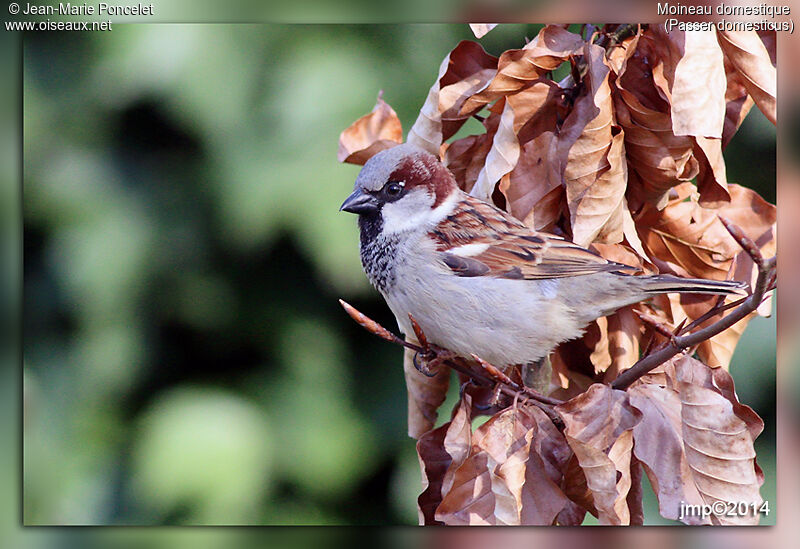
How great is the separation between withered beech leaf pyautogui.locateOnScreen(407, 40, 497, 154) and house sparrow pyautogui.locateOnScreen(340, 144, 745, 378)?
43 millimetres

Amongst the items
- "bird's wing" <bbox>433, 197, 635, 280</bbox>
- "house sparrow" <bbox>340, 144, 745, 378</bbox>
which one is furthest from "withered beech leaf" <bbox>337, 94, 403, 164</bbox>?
"bird's wing" <bbox>433, 197, 635, 280</bbox>

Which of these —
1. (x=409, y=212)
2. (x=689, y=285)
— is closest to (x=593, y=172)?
(x=689, y=285)

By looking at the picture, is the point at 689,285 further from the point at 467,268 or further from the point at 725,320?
the point at 467,268

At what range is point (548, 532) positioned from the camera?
108 cm

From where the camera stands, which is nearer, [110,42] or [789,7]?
[789,7]

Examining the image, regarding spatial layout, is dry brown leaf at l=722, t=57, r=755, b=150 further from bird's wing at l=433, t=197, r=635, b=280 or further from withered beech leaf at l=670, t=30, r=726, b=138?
bird's wing at l=433, t=197, r=635, b=280

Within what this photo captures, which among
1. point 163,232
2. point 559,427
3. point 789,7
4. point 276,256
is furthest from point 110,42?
point 789,7

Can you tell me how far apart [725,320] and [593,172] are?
0.26 m

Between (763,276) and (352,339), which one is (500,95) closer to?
(763,276)

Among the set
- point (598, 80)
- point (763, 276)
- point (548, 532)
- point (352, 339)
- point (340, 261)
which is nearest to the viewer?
point (763, 276)

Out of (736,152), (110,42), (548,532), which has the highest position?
(110,42)

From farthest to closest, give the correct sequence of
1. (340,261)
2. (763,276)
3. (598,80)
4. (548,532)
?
(340,261) → (548,532) → (598,80) → (763,276)

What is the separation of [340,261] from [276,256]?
0.16 metres

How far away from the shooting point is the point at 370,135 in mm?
1154
